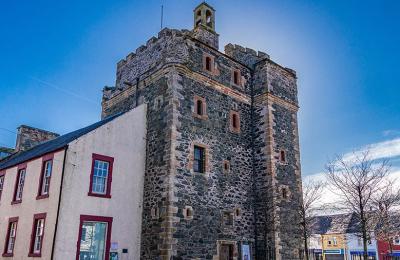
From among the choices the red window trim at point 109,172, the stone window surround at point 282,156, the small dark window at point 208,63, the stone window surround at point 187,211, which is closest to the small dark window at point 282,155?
the stone window surround at point 282,156

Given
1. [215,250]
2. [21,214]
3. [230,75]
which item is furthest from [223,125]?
[21,214]

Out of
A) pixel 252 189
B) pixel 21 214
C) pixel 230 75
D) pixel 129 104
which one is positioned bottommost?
pixel 21 214

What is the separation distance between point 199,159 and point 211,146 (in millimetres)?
1065

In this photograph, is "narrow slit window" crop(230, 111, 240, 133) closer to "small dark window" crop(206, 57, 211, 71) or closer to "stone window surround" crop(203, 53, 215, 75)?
"stone window surround" crop(203, 53, 215, 75)

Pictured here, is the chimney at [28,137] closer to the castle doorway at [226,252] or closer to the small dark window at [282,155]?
the castle doorway at [226,252]

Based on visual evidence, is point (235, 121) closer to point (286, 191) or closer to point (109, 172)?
point (286, 191)

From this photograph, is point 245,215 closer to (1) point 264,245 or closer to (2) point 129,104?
(1) point 264,245

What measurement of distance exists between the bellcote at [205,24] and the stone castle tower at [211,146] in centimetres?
7

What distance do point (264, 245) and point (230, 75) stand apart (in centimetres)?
1023

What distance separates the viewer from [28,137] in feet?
97.8

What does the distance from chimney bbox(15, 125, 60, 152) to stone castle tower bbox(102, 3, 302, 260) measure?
939 cm

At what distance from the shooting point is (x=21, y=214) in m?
18.5

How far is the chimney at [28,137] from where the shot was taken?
29.1m

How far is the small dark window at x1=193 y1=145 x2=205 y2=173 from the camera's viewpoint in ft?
62.6
